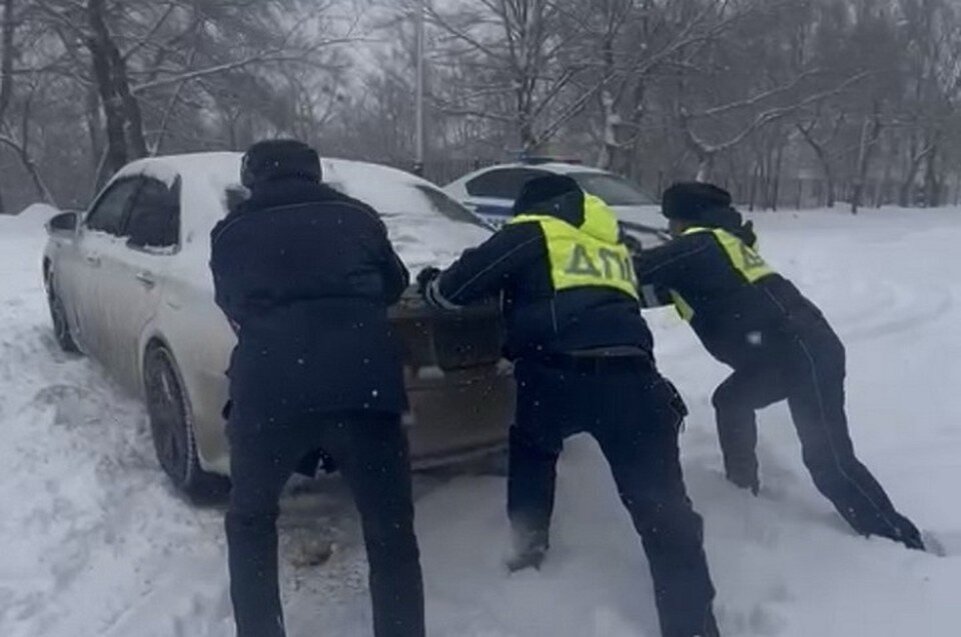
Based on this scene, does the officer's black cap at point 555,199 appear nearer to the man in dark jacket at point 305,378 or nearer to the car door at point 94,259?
the man in dark jacket at point 305,378

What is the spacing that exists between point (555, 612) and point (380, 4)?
2156cm

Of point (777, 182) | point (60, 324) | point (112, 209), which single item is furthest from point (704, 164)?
point (112, 209)

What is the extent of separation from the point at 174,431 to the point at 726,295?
2.36 metres

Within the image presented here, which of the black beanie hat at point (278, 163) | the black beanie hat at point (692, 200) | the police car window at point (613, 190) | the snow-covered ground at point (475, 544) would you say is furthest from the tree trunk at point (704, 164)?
the black beanie hat at point (278, 163)

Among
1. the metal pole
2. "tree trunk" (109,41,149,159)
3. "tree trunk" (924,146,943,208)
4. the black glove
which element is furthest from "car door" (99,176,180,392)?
"tree trunk" (924,146,943,208)

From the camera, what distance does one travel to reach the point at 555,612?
335cm

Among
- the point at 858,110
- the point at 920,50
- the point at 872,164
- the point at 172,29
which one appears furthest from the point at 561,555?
the point at 872,164

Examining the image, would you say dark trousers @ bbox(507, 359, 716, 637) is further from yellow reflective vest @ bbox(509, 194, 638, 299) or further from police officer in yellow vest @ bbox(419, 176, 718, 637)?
yellow reflective vest @ bbox(509, 194, 638, 299)

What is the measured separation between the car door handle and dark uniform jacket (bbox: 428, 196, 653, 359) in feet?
5.13

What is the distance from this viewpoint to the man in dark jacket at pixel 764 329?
12.4ft

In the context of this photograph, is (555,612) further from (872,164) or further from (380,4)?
(872,164)

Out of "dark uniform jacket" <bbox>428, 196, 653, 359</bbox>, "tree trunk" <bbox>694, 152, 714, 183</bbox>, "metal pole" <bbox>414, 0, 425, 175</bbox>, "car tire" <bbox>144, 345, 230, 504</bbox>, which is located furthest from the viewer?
"tree trunk" <bbox>694, 152, 714, 183</bbox>

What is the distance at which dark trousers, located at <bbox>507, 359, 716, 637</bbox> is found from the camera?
3.06 metres

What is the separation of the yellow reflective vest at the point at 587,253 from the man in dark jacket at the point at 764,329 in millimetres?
438
